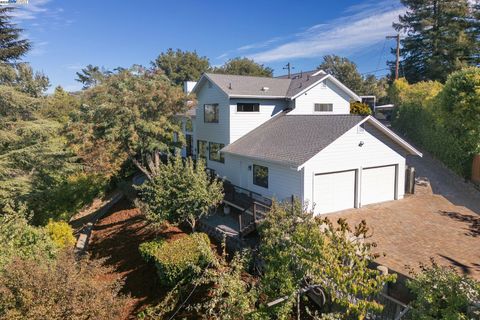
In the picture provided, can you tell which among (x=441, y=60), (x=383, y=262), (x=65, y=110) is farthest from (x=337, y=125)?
(x=65, y=110)

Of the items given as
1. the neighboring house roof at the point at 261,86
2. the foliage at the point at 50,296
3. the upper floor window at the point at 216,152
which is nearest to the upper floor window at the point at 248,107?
the neighboring house roof at the point at 261,86

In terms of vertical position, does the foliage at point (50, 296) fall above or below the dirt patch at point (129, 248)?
above

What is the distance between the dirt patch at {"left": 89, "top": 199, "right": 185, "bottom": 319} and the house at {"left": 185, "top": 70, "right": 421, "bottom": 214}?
5.44 m

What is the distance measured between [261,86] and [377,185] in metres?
10.8

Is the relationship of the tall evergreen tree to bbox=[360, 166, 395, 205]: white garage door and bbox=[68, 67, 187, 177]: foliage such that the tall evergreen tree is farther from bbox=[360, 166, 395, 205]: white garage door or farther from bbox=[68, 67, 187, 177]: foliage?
bbox=[68, 67, 187, 177]: foliage

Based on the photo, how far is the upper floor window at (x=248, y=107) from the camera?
2178cm

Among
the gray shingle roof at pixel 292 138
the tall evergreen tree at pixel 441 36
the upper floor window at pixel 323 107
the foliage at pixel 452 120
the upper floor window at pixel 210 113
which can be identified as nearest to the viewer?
the gray shingle roof at pixel 292 138

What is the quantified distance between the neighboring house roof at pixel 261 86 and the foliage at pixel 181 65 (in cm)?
4333

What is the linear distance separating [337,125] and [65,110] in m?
35.1

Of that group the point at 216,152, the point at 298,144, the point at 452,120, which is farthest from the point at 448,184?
the point at 216,152

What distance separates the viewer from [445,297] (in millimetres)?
6277

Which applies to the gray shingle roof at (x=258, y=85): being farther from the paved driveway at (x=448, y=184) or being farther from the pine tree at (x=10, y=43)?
the pine tree at (x=10, y=43)

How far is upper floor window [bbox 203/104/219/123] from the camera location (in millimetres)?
23328

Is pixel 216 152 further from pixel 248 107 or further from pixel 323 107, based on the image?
pixel 323 107
